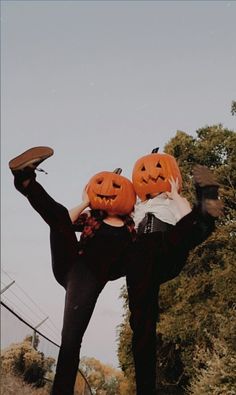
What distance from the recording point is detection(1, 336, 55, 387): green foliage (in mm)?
8719

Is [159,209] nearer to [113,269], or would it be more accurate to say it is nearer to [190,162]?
[113,269]

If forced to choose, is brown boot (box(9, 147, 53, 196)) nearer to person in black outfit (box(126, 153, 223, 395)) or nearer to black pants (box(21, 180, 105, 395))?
black pants (box(21, 180, 105, 395))

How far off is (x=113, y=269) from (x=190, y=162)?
17951 millimetres

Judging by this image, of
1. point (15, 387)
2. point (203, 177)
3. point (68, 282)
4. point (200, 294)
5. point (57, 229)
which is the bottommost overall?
point (15, 387)

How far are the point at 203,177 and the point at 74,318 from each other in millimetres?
1151

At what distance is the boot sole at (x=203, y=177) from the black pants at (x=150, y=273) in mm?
223

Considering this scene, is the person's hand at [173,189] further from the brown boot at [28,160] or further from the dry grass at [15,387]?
the dry grass at [15,387]

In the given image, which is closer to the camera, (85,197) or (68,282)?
(68,282)

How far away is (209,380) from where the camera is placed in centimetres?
1209

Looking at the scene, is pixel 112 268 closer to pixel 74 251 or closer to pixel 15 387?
pixel 74 251

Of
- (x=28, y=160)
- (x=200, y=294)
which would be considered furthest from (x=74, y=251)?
(x=200, y=294)

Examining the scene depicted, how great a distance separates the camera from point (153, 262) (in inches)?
118

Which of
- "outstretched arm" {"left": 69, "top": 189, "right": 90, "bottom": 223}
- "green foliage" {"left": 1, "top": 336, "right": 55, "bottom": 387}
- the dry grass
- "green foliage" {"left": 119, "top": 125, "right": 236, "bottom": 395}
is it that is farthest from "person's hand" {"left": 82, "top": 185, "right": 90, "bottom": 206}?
"green foliage" {"left": 119, "top": 125, "right": 236, "bottom": 395}

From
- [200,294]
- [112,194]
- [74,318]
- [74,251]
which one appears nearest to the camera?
[74,318]
